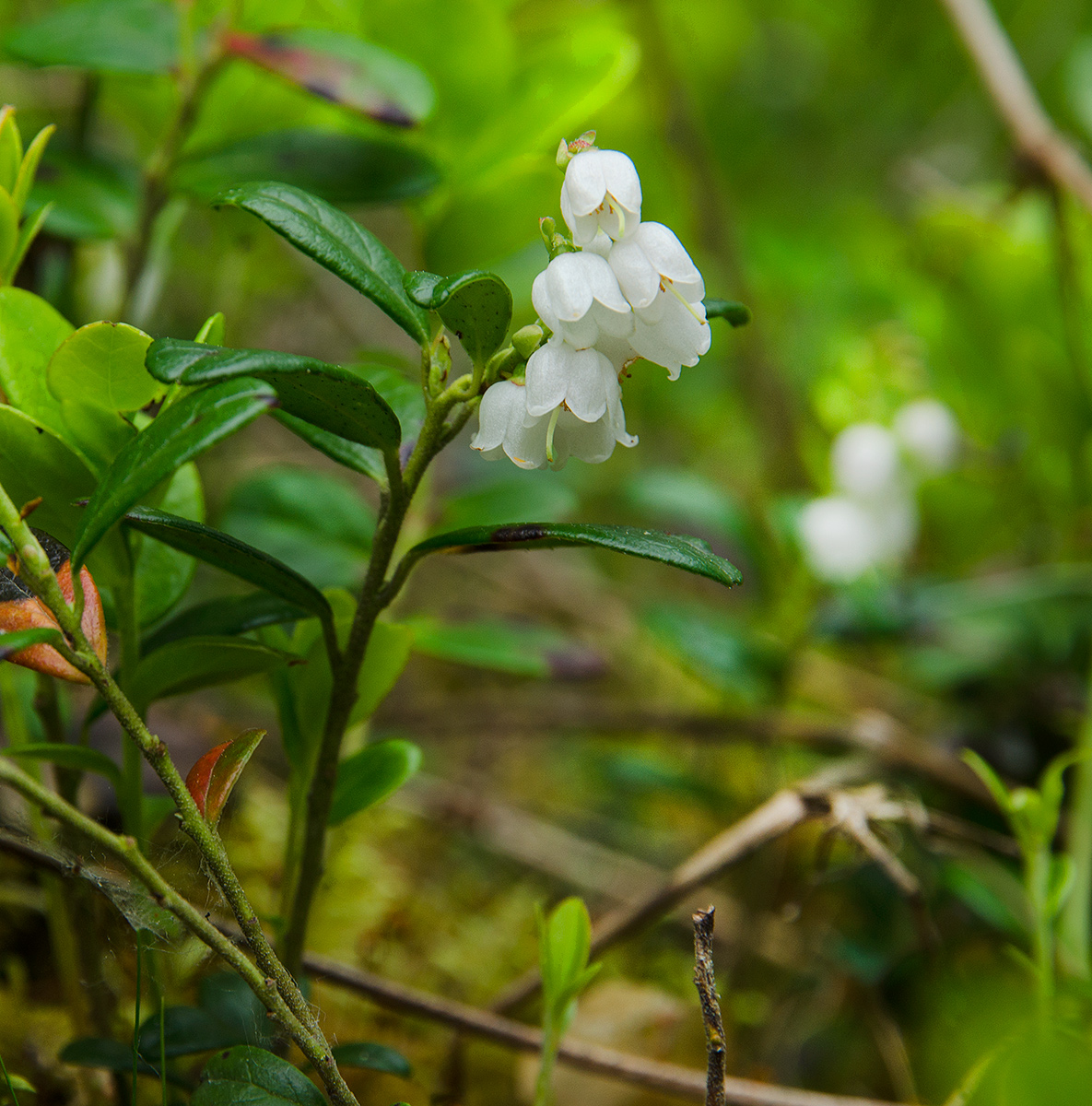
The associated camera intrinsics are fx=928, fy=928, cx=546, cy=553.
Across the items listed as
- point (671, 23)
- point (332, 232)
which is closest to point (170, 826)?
point (332, 232)

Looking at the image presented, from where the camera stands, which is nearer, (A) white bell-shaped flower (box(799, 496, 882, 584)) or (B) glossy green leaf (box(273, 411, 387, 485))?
(B) glossy green leaf (box(273, 411, 387, 485))

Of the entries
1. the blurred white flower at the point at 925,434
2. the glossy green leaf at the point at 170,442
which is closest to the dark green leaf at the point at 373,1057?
the glossy green leaf at the point at 170,442

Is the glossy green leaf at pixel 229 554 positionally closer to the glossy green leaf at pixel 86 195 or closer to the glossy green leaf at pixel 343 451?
the glossy green leaf at pixel 343 451

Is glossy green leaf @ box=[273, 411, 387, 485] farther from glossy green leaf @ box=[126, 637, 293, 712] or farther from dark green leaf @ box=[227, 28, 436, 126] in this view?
dark green leaf @ box=[227, 28, 436, 126]

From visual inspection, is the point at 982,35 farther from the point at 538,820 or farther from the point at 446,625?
the point at 538,820

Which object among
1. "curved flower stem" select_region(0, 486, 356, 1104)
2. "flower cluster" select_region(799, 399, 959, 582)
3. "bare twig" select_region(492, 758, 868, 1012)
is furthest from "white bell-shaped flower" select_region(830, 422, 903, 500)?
"curved flower stem" select_region(0, 486, 356, 1104)
